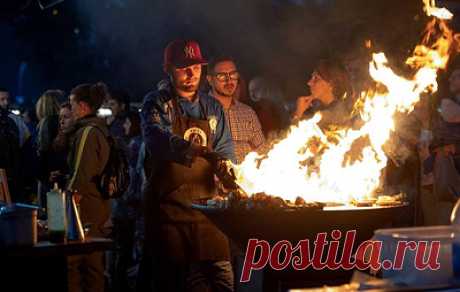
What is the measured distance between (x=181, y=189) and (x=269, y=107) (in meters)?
2.53

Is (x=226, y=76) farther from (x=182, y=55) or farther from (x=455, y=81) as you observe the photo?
(x=455, y=81)

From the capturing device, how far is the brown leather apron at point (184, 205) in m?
6.05

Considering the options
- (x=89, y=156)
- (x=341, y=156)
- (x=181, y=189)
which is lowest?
(x=181, y=189)

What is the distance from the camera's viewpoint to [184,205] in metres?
6.09

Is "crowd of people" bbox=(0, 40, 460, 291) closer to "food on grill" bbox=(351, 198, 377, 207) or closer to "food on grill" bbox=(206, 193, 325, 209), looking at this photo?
"food on grill" bbox=(206, 193, 325, 209)

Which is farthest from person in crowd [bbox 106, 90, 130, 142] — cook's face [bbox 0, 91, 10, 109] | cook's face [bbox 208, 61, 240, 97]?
cook's face [bbox 208, 61, 240, 97]

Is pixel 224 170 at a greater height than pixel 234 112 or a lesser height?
lesser

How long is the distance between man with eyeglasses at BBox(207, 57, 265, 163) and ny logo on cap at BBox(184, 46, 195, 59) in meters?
1.04

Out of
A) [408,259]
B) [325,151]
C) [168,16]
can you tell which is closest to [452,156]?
[325,151]

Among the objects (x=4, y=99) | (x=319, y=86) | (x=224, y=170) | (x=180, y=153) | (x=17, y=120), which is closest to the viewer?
(x=224, y=170)

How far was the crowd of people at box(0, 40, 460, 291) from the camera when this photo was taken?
20.0 feet

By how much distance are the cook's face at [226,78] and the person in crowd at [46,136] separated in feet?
6.08

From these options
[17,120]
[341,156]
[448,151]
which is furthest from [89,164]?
[448,151]

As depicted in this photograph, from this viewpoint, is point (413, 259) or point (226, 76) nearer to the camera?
point (413, 259)
